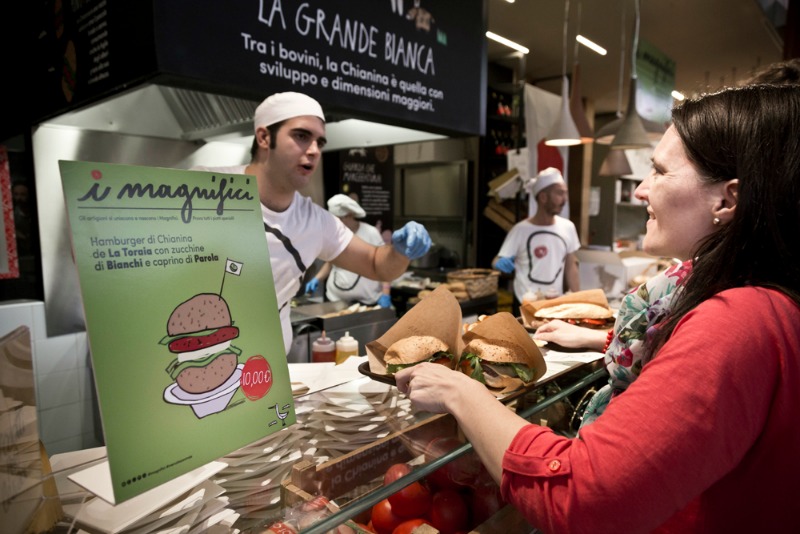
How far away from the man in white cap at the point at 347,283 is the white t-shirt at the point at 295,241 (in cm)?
194

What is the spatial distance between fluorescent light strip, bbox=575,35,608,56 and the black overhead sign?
13.2 ft

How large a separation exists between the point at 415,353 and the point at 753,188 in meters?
0.73

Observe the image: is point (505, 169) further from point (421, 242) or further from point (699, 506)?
point (699, 506)

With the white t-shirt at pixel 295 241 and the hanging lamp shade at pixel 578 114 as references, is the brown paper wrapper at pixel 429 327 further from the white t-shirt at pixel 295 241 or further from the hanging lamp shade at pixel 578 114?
the hanging lamp shade at pixel 578 114

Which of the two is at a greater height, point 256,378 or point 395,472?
point 256,378

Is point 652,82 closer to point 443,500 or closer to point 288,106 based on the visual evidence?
point 288,106

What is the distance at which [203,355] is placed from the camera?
789 millimetres

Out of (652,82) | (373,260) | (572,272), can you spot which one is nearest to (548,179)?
(572,272)

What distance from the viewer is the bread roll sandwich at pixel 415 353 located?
3.89 ft

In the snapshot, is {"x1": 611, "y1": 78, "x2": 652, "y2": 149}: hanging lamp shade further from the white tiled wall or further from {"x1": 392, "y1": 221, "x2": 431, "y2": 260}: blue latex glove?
the white tiled wall

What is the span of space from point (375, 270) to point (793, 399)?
184 centimetres

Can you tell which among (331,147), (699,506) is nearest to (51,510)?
(699,506)

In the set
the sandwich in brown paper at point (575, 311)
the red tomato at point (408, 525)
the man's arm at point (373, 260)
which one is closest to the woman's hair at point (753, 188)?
the red tomato at point (408, 525)

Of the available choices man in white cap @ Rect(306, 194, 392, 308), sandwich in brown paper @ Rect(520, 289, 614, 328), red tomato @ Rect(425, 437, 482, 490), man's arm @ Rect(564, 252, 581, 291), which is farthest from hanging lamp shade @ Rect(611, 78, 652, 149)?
red tomato @ Rect(425, 437, 482, 490)
